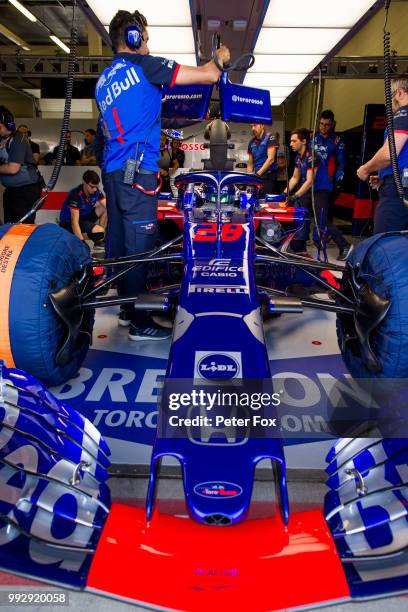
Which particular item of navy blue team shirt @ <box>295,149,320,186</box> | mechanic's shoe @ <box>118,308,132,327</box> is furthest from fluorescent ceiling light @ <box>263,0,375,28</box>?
mechanic's shoe @ <box>118,308,132,327</box>

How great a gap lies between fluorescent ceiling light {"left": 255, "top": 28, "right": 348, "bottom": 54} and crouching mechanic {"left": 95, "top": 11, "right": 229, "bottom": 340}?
3.80m

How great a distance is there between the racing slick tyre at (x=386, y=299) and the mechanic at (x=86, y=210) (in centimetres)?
392

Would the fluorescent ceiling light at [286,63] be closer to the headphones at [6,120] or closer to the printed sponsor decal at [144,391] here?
the headphones at [6,120]

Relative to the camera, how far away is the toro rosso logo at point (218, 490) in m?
A: 1.13

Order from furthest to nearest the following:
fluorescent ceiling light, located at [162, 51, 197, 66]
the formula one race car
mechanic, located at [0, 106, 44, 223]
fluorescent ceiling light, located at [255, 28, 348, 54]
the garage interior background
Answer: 1. fluorescent ceiling light, located at [162, 51, 197, 66]
2. fluorescent ceiling light, located at [255, 28, 348, 54]
3. mechanic, located at [0, 106, 44, 223]
4. the garage interior background
5. the formula one race car

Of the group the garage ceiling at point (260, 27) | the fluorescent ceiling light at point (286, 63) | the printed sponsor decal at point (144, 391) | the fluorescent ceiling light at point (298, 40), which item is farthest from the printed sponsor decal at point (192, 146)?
the printed sponsor decal at point (144, 391)

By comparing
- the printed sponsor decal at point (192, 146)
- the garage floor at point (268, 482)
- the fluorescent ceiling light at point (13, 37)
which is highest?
the fluorescent ceiling light at point (13, 37)

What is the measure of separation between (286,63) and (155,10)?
2.94 meters

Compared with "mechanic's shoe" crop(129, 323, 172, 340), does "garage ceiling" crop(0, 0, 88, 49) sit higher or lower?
higher

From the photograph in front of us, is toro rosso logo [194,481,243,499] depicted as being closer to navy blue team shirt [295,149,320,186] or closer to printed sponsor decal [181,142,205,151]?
navy blue team shirt [295,149,320,186]

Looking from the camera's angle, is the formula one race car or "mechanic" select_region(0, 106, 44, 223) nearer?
the formula one race car

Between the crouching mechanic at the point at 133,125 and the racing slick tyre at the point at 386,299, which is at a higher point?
the crouching mechanic at the point at 133,125

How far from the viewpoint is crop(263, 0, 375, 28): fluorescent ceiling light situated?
16.0 ft

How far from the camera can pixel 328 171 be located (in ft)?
20.7
